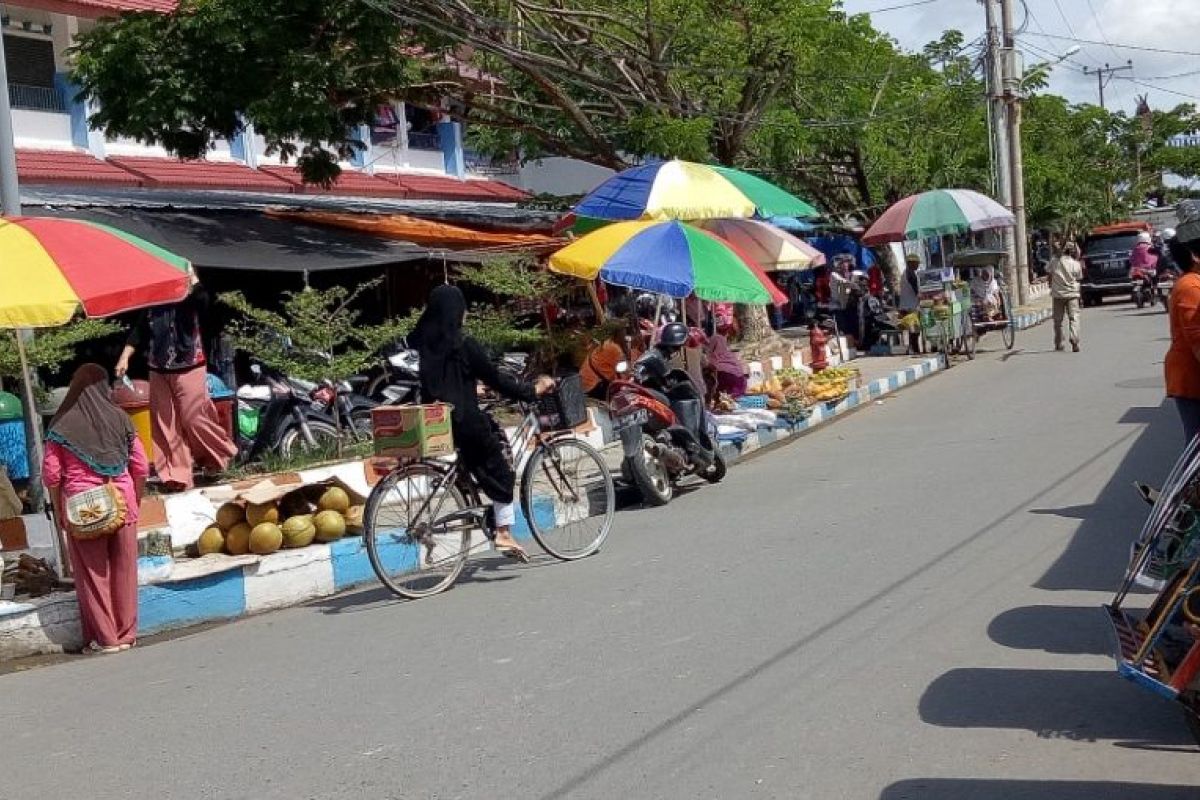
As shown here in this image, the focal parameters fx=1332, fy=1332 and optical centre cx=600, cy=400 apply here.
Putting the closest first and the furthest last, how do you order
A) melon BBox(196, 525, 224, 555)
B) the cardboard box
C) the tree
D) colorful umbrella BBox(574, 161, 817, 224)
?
the cardboard box, melon BBox(196, 525, 224, 555), colorful umbrella BBox(574, 161, 817, 224), the tree

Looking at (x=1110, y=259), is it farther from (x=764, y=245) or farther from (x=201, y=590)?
(x=201, y=590)

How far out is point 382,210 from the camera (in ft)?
66.2

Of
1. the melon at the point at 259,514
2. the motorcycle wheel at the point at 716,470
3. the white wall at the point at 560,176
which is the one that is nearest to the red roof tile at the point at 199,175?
the white wall at the point at 560,176

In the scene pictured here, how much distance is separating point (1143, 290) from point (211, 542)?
26.7 m

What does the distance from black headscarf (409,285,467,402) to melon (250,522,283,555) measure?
150 cm

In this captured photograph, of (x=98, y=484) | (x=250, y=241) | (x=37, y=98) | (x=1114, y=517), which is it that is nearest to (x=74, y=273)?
(x=98, y=484)

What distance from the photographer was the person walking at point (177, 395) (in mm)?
11000

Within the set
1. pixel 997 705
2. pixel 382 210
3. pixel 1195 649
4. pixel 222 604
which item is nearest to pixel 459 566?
pixel 222 604

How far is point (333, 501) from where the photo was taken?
368 inches

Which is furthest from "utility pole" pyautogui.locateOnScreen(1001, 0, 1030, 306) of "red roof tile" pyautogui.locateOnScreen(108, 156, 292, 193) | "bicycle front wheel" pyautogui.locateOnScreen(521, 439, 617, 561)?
"bicycle front wheel" pyautogui.locateOnScreen(521, 439, 617, 561)

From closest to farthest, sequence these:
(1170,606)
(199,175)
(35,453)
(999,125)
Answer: (1170,606) → (35,453) → (199,175) → (999,125)

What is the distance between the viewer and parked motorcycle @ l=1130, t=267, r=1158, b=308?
99.2 ft

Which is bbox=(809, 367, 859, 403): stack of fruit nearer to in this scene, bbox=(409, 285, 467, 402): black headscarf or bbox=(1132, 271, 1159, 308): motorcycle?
bbox=(409, 285, 467, 402): black headscarf

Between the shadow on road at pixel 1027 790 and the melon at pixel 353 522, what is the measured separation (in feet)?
18.5
